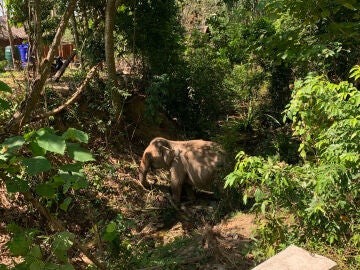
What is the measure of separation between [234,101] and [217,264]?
702cm

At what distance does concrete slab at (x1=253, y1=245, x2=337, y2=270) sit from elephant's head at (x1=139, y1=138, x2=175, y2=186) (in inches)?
245

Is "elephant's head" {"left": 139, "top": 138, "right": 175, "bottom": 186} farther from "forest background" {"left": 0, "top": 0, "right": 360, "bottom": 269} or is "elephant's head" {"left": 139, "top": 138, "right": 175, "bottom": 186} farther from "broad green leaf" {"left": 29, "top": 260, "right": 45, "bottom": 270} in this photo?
"broad green leaf" {"left": 29, "top": 260, "right": 45, "bottom": 270}

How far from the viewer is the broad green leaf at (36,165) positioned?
184cm

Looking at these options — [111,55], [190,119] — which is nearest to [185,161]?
[190,119]

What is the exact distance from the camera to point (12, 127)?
4832 mm

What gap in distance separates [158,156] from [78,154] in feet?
21.3

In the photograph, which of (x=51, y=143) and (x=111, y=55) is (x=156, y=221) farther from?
(x=51, y=143)

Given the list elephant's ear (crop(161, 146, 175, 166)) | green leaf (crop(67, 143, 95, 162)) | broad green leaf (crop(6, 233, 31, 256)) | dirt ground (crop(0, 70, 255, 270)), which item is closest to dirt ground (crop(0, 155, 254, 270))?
dirt ground (crop(0, 70, 255, 270))

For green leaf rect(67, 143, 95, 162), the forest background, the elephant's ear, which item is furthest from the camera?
the elephant's ear

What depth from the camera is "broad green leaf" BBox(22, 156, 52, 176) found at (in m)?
1.84

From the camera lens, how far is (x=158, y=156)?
845 cm

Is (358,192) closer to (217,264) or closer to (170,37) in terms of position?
(217,264)

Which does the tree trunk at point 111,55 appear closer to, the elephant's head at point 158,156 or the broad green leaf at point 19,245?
the elephant's head at point 158,156

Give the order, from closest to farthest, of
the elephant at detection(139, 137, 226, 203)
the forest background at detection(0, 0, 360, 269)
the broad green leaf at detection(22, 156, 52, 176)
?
the broad green leaf at detection(22, 156, 52, 176) < the forest background at detection(0, 0, 360, 269) < the elephant at detection(139, 137, 226, 203)
